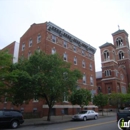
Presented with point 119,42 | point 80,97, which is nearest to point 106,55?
point 119,42

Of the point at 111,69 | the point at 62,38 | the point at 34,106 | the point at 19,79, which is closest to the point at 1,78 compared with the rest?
the point at 19,79

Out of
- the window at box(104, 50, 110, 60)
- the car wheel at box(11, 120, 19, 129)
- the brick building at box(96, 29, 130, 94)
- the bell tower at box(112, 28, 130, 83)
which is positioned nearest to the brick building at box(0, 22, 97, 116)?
the car wheel at box(11, 120, 19, 129)

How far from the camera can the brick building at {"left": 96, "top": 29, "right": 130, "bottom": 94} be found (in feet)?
176

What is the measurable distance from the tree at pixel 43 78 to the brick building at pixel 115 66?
35043 millimetres

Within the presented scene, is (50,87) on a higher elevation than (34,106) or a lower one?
higher

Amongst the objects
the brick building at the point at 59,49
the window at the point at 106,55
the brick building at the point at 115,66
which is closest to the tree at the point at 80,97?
the brick building at the point at 59,49

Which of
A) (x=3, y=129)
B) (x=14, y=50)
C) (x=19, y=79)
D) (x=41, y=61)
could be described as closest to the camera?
(x=3, y=129)

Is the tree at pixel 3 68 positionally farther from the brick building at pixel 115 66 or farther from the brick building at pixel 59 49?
the brick building at pixel 115 66

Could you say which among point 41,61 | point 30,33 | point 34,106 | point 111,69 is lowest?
point 34,106

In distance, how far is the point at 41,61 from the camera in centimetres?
1953

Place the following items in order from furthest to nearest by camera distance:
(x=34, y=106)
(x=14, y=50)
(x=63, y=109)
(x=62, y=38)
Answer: (x=14, y=50), (x=62, y=38), (x=63, y=109), (x=34, y=106)

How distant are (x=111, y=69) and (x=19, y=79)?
1646 inches

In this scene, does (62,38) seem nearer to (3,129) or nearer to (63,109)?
(63,109)

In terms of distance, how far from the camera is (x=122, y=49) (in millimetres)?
64688
